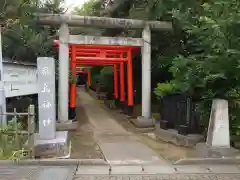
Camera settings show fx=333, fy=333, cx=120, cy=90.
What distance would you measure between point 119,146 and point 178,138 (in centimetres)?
175

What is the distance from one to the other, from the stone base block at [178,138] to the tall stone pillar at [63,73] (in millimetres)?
3690

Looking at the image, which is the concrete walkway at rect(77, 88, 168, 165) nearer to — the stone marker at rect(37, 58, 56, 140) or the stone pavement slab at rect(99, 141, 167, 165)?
the stone pavement slab at rect(99, 141, 167, 165)

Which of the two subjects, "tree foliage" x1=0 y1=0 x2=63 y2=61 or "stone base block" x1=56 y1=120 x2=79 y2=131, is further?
"stone base block" x1=56 y1=120 x2=79 y2=131

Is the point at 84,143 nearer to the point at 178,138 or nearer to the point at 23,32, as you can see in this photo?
the point at 178,138

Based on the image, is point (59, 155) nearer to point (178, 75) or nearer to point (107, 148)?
point (107, 148)

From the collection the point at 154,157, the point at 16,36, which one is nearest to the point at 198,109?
the point at 154,157

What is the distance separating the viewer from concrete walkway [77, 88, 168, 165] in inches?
302

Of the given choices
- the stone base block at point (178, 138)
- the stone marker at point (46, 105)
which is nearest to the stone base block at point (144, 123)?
the stone base block at point (178, 138)

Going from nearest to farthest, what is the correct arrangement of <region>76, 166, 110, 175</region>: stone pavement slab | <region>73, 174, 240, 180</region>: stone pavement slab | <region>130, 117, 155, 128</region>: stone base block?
<region>73, 174, 240, 180</region>: stone pavement slab
<region>76, 166, 110, 175</region>: stone pavement slab
<region>130, 117, 155, 128</region>: stone base block

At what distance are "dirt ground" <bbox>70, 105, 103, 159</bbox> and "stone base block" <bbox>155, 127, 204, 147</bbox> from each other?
2.20m

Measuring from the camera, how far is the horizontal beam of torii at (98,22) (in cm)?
1221

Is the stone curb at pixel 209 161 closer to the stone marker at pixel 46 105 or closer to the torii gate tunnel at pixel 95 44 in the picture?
the stone marker at pixel 46 105

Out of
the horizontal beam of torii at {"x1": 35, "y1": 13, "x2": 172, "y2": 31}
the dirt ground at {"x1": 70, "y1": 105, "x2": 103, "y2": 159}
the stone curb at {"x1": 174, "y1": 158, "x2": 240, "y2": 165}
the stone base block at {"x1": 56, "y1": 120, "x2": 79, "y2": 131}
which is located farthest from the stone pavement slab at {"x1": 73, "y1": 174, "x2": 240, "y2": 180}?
the horizontal beam of torii at {"x1": 35, "y1": 13, "x2": 172, "y2": 31}

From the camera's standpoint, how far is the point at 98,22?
506 inches
